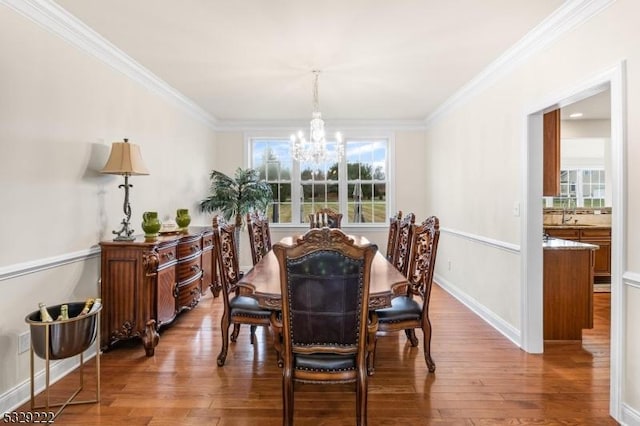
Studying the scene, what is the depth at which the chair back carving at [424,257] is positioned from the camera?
2472mm

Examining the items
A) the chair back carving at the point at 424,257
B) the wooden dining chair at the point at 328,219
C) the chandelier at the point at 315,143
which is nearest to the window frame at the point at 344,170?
the wooden dining chair at the point at 328,219

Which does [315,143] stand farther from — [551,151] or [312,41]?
[551,151]

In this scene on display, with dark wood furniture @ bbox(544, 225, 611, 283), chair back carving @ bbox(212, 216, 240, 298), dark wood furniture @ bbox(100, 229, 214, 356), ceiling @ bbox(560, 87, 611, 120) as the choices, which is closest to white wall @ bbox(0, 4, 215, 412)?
dark wood furniture @ bbox(100, 229, 214, 356)

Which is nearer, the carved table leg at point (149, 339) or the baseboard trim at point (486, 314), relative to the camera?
the carved table leg at point (149, 339)

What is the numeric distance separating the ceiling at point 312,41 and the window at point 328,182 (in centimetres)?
165

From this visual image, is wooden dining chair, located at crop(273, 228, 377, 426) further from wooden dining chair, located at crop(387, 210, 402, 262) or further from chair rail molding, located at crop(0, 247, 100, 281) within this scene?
wooden dining chair, located at crop(387, 210, 402, 262)

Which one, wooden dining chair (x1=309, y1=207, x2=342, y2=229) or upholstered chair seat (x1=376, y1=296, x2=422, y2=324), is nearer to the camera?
upholstered chair seat (x1=376, y1=296, x2=422, y2=324)

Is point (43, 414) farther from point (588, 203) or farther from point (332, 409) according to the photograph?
point (588, 203)

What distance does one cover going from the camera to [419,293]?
2.58 m

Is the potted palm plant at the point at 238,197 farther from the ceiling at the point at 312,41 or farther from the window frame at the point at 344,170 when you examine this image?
the ceiling at the point at 312,41

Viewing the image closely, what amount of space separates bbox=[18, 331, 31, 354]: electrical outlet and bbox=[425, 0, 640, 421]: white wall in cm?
364

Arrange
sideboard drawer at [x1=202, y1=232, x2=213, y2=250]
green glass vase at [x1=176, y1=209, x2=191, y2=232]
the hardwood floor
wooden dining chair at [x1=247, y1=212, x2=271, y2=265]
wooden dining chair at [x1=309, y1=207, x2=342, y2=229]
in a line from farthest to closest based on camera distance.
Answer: wooden dining chair at [x1=309, y1=207, x2=342, y2=229], sideboard drawer at [x1=202, y1=232, x2=213, y2=250], green glass vase at [x1=176, y1=209, x2=191, y2=232], wooden dining chair at [x1=247, y1=212, x2=271, y2=265], the hardwood floor

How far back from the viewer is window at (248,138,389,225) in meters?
6.12

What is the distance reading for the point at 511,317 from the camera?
3238 mm
